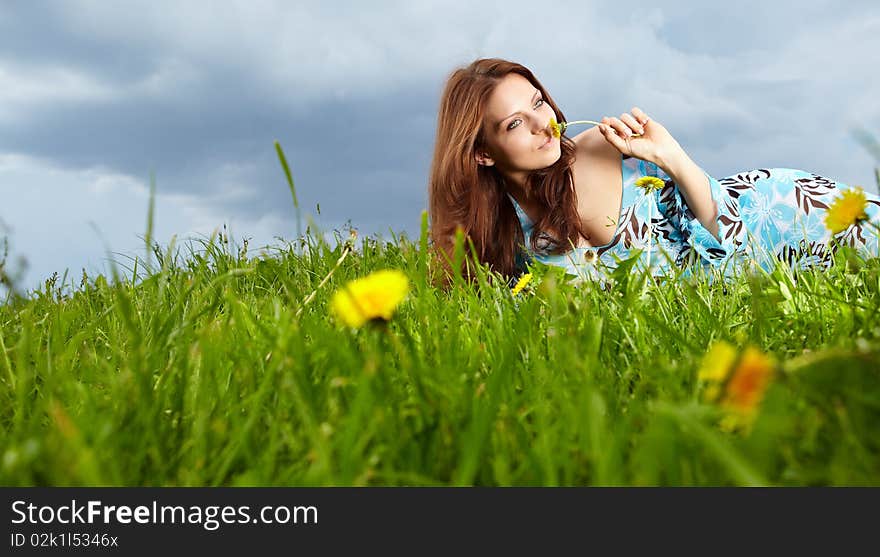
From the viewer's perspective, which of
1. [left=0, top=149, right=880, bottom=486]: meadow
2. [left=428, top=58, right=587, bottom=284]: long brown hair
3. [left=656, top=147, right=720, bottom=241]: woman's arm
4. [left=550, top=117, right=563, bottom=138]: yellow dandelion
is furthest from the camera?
[left=428, top=58, right=587, bottom=284]: long brown hair

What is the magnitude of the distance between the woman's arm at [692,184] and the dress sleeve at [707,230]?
26mm

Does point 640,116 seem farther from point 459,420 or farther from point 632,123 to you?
point 459,420

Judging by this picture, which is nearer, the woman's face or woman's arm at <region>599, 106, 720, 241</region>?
woman's arm at <region>599, 106, 720, 241</region>

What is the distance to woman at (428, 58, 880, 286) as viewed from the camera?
12.3 ft

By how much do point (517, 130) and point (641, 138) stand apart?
666 mm

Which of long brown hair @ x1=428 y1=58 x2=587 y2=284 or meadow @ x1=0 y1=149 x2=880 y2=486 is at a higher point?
long brown hair @ x1=428 y1=58 x2=587 y2=284

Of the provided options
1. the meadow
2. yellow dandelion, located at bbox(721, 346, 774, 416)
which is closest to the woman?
the meadow

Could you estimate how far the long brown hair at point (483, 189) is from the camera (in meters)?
4.12

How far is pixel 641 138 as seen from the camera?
376cm

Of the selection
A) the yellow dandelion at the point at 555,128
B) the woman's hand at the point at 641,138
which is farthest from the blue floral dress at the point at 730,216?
the yellow dandelion at the point at 555,128

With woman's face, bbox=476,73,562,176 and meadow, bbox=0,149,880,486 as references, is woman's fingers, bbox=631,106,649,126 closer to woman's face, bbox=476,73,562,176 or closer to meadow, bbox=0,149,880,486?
woman's face, bbox=476,73,562,176

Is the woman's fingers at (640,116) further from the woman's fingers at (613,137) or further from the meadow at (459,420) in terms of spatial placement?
the meadow at (459,420)
